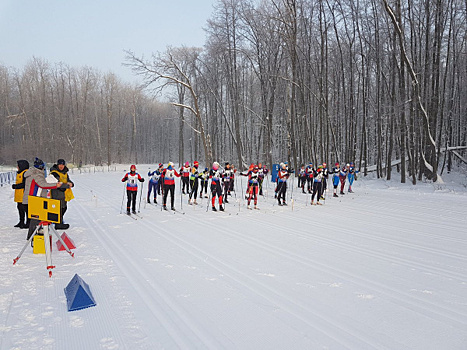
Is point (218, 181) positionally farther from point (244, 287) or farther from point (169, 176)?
point (244, 287)

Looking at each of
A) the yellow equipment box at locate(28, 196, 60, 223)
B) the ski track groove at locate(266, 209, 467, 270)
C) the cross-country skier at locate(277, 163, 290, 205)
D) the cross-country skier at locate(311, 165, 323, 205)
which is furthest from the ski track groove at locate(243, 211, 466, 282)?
the yellow equipment box at locate(28, 196, 60, 223)

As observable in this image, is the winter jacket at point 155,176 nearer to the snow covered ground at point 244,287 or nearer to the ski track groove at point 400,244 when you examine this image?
the snow covered ground at point 244,287

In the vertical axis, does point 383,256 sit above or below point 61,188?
below

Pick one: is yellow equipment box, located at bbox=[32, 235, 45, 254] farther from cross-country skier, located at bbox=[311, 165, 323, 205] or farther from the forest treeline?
the forest treeline

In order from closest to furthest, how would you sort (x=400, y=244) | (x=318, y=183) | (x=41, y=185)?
(x=41, y=185), (x=400, y=244), (x=318, y=183)

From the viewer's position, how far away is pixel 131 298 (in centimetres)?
436

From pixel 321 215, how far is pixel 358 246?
428cm

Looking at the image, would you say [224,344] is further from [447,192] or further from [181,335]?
[447,192]

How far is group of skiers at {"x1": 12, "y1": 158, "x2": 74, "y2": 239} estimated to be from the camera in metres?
5.91

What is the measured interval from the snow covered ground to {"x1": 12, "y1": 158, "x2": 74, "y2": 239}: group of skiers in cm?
72

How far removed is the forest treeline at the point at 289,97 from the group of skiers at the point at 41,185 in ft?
53.8

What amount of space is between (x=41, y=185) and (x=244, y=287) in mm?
4386

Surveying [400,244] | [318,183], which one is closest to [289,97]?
[318,183]

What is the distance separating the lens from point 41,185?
578cm
